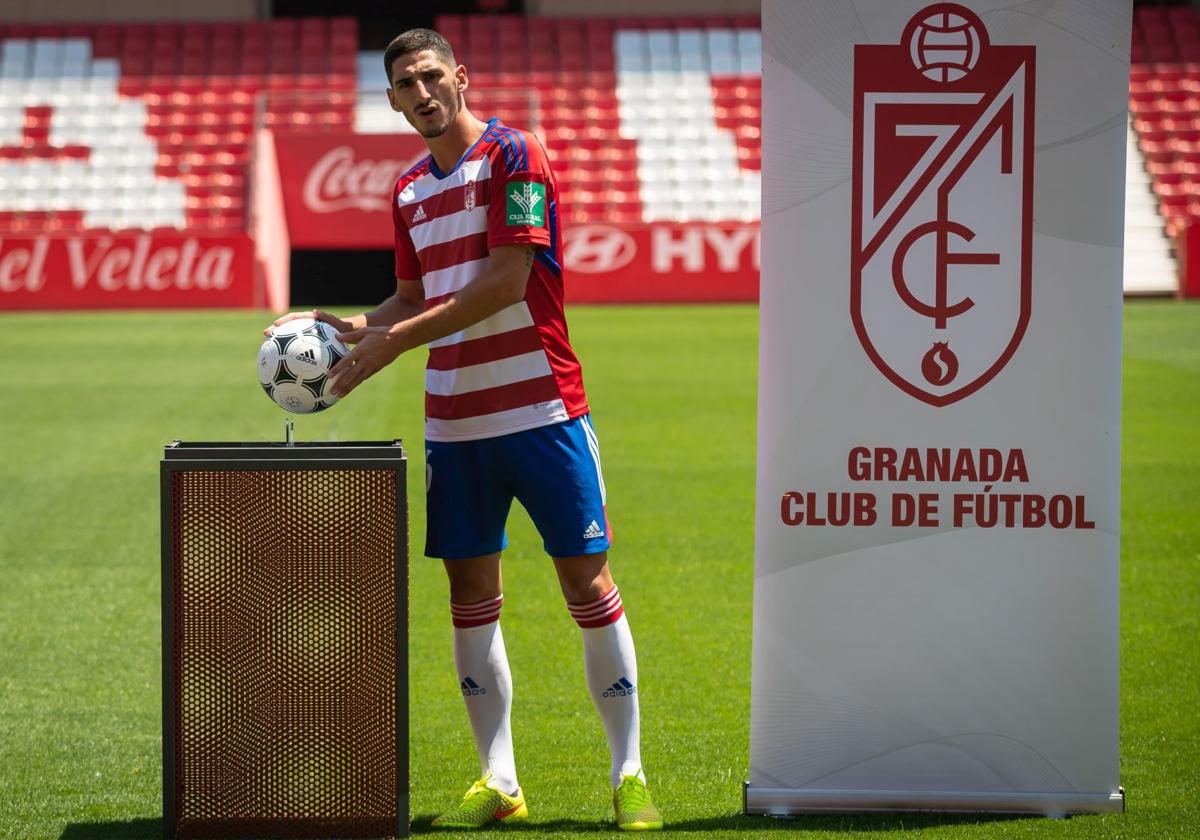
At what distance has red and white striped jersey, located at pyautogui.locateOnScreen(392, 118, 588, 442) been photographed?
358 cm

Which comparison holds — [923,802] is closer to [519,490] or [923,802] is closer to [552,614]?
[519,490]

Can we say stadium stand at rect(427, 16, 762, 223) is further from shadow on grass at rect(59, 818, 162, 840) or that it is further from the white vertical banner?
shadow on grass at rect(59, 818, 162, 840)

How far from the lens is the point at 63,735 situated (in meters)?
4.57

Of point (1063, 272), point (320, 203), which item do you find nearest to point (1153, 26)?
point (320, 203)

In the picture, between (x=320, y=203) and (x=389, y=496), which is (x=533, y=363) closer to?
(x=389, y=496)

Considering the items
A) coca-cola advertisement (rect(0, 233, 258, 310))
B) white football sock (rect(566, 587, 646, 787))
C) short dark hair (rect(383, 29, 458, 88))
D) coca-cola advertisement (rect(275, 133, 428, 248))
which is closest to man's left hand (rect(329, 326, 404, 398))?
short dark hair (rect(383, 29, 458, 88))

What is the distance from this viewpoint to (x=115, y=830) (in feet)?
12.1

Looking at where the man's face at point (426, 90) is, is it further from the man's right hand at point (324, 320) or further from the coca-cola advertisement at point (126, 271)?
the coca-cola advertisement at point (126, 271)

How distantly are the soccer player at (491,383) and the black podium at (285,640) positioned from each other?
0.23m

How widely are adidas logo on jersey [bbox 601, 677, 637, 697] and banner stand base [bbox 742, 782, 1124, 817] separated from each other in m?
0.37

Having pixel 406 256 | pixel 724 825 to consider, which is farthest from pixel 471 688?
pixel 406 256

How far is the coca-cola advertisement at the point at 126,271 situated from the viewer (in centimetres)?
2223

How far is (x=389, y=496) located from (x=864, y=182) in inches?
52.9

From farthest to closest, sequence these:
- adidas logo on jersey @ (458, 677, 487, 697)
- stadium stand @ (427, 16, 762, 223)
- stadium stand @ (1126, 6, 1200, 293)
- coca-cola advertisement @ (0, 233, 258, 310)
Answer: stadium stand @ (427, 16, 762, 223) → stadium stand @ (1126, 6, 1200, 293) → coca-cola advertisement @ (0, 233, 258, 310) → adidas logo on jersey @ (458, 677, 487, 697)
